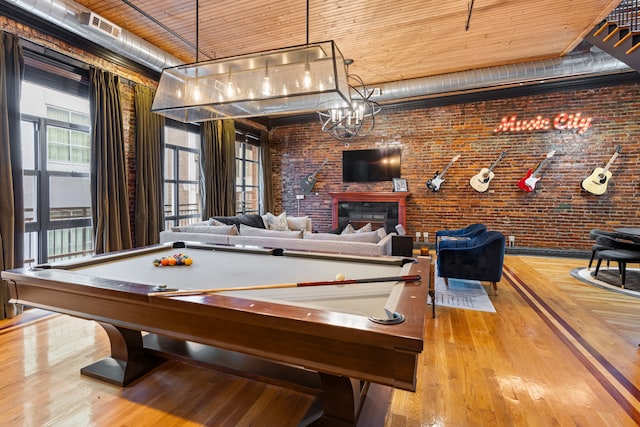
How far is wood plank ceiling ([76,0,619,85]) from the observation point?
3492mm

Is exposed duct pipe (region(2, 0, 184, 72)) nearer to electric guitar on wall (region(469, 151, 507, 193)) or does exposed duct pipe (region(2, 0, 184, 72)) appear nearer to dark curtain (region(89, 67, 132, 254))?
dark curtain (region(89, 67, 132, 254))

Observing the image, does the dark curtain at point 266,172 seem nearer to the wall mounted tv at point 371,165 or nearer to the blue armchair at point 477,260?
the wall mounted tv at point 371,165

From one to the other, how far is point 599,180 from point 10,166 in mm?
8749

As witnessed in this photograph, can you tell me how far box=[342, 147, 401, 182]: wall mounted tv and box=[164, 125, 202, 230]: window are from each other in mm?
3456

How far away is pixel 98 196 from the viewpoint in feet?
13.1

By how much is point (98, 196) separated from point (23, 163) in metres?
0.78

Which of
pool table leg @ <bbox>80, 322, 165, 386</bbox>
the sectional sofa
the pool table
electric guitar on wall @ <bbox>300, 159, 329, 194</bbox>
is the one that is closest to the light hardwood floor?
pool table leg @ <bbox>80, 322, 165, 386</bbox>

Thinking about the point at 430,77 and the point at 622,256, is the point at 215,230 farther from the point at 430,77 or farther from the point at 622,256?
the point at 622,256

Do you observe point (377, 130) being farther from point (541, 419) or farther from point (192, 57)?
point (541, 419)

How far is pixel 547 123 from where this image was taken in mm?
6102

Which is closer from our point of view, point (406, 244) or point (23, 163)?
point (406, 244)

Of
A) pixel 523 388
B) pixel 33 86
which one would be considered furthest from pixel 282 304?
pixel 33 86

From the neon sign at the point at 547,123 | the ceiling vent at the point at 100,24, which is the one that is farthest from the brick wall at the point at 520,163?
the ceiling vent at the point at 100,24

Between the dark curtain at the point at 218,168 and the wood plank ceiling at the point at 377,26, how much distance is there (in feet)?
5.09
